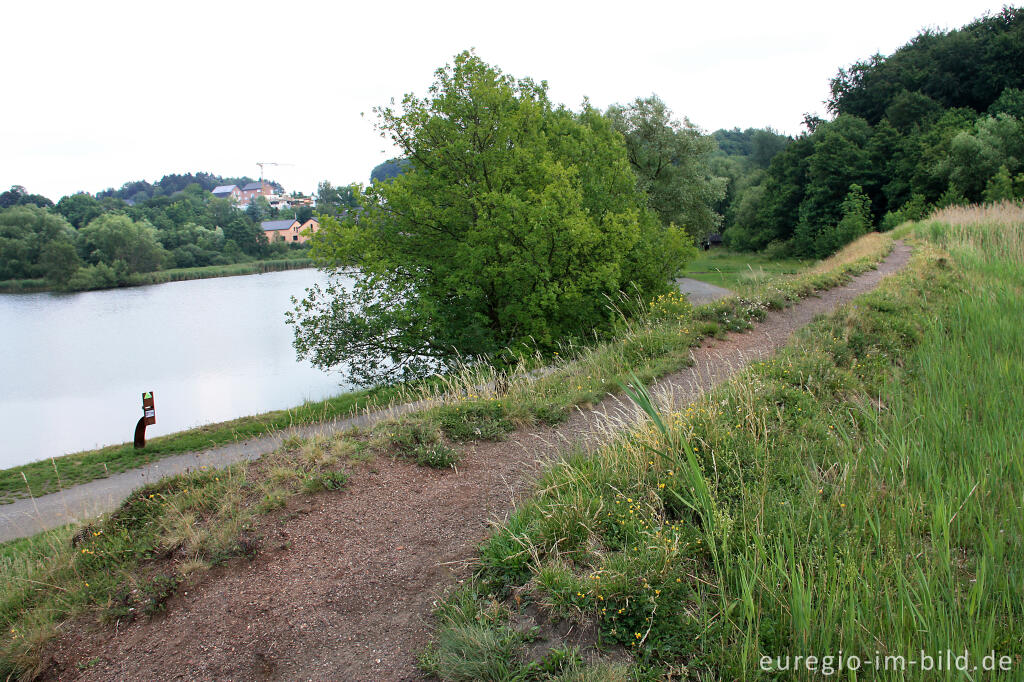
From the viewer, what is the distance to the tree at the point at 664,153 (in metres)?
32.5

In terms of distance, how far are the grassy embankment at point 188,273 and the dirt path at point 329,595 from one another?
5529cm

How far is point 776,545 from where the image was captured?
10.00ft

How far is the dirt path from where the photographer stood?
3.22 meters

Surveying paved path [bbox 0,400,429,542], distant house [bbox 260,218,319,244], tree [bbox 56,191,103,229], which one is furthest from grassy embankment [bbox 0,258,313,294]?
paved path [bbox 0,400,429,542]

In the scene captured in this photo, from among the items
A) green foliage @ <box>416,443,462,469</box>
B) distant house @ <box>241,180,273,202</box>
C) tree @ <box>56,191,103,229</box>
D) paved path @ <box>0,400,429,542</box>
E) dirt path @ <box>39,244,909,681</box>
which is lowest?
paved path @ <box>0,400,429,542</box>

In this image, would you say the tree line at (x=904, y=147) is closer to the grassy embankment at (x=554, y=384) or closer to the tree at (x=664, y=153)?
the tree at (x=664, y=153)

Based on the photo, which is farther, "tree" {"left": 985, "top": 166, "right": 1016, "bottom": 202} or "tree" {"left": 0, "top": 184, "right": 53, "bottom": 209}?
"tree" {"left": 0, "top": 184, "right": 53, "bottom": 209}

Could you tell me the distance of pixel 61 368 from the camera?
23781 millimetres

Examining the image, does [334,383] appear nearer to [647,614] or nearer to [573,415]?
[573,415]

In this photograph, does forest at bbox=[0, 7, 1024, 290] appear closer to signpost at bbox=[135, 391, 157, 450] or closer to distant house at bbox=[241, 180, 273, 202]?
signpost at bbox=[135, 391, 157, 450]

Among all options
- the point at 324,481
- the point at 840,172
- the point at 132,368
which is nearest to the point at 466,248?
the point at 324,481

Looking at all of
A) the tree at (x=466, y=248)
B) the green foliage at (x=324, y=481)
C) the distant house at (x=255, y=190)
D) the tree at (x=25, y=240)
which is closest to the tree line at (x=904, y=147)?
the tree at (x=466, y=248)

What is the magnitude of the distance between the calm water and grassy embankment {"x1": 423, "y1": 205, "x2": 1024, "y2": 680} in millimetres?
14902

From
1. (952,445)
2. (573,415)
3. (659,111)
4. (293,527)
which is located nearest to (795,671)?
(952,445)
